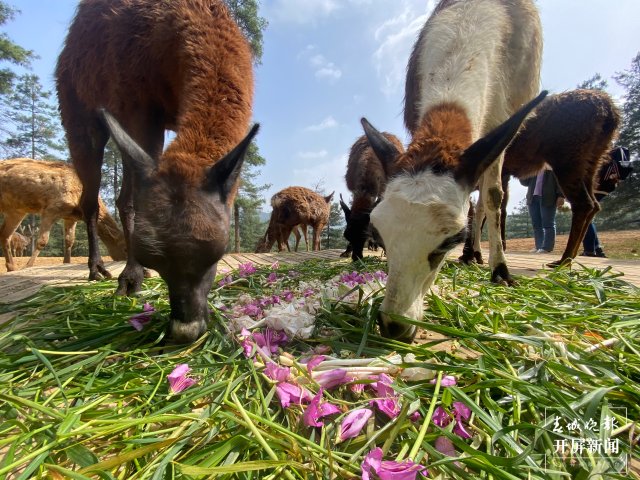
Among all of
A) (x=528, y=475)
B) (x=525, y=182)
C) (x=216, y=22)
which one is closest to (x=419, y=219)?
(x=528, y=475)

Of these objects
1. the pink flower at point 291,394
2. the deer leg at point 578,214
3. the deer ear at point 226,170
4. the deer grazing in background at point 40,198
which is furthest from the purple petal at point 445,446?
the deer grazing in background at point 40,198

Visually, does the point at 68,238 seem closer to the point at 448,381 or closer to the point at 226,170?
the point at 226,170

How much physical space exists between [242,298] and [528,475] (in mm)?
2202

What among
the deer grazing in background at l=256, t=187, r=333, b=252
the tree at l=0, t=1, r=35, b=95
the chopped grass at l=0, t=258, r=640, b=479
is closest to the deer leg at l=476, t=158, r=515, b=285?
the chopped grass at l=0, t=258, r=640, b=479

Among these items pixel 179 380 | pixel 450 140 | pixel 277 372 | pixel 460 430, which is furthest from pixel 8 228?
pixel 460 430

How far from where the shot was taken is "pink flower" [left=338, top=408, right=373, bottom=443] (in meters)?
1.18

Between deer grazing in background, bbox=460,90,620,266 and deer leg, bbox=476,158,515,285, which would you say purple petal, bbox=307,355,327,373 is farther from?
deer grazing in background, bbox=460,90,620,266

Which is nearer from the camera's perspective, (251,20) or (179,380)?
(179,380)

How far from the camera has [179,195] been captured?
218 cm

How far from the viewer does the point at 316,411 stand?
123 centimetres

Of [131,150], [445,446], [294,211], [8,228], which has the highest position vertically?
[294,211]

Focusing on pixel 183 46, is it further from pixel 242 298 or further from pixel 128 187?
pixel 242 298

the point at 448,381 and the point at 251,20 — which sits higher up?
the point at 251,20

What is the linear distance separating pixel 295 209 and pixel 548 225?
1016 centimetres
